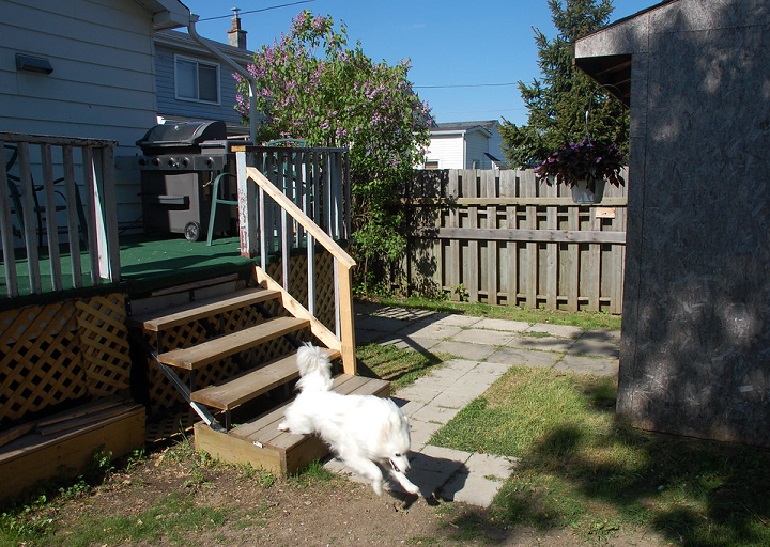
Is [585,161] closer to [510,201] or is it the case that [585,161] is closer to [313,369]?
[313,369]

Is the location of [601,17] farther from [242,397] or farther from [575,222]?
[242,397]

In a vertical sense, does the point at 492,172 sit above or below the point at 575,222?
above

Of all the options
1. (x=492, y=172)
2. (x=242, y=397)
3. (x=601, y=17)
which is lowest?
(x=242, y=397)

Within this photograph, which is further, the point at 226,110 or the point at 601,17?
the point at 601,17

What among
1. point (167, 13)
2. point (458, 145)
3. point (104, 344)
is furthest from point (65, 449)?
point (458, 145)

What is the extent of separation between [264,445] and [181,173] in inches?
166

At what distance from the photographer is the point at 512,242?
861cm

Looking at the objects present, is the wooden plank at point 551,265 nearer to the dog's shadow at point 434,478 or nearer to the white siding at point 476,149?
the dog's shadow at point 434,478

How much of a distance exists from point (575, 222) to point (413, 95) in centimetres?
270

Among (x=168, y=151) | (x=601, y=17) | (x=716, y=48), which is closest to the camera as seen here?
(x=716, y=48)

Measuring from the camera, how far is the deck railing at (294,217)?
5.09m

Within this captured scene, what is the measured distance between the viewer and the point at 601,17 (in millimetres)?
23672

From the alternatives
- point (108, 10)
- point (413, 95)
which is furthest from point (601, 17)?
point (108, 10)

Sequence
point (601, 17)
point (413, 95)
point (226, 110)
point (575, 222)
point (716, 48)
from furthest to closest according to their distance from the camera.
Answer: point (601, 17)
point (226, 110)
point (413, 95)
point (575, 222)
point (716, 48)
